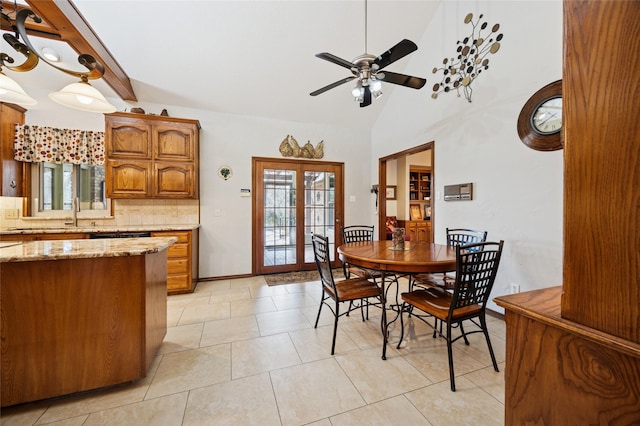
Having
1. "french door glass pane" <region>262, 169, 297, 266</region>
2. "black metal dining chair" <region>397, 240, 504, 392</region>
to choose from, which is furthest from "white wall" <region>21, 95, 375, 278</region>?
"black metal dining chair" <region>397, 240, 504, 392</region>

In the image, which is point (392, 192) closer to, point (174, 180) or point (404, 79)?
point (404, 79)

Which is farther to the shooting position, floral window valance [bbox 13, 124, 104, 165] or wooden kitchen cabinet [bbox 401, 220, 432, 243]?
wooden kitchen cabinet [bbox 401, 220, 432, 243]

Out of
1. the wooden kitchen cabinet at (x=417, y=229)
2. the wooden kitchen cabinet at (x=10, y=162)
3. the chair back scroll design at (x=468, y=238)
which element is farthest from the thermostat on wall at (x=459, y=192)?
the wooden kitchen cabinet at (x=10, y=162)

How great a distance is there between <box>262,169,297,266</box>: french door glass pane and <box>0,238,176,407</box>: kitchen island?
9.30 ft

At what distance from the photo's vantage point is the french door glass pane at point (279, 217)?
14.9 ft

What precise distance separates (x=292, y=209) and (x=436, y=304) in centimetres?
322

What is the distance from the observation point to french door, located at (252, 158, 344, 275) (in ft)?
14.7

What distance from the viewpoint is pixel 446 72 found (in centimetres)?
335

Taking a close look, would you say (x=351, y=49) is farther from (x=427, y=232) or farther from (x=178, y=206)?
(x=427, y=232)

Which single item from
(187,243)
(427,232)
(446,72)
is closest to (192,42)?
(187,243)

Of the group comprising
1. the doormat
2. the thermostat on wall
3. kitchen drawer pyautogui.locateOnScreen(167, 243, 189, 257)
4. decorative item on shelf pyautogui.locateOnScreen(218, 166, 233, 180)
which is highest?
decorative item on shelf pyautogui.locateOnScreen(218, 166, 233, 180)

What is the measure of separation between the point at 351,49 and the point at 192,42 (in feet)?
6.76

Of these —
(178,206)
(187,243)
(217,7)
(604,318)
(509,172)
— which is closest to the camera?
(604,318)

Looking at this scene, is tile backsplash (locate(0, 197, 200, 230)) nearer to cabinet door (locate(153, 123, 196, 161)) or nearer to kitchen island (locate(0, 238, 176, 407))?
cabinet door (locate(153, 123, 196, 161))
